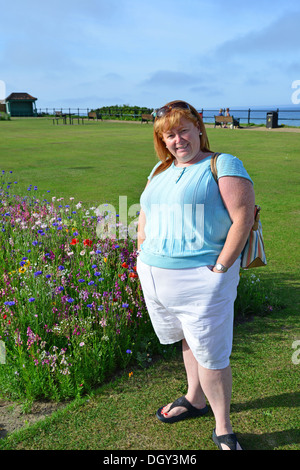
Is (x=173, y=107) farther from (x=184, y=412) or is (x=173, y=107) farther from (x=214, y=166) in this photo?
(x=184, y=412)

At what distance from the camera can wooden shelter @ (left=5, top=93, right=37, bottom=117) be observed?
70062mm

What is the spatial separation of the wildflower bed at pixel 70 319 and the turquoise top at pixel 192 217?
1.24m

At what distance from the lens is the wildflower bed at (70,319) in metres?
3.42

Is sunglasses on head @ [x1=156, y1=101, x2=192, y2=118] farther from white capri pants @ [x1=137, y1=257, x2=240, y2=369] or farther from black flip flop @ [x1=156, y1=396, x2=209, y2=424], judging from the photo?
black flip flop @ [x1=156, y1=396, x2=209, y2=424]

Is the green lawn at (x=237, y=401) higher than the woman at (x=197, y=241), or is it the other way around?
the woman at (x=197, y=241)

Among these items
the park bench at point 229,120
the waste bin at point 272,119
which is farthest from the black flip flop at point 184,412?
the park bench at point 229,120

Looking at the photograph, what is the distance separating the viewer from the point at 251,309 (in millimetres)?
4895

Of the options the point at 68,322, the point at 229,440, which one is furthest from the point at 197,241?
the point at 68,322

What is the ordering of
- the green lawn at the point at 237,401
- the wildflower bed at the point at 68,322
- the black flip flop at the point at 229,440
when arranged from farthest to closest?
1. the wildflower bed at the point at 68,322
2. the green lawn at the point at 237,401
3. the black flip flop at the point at 229,440

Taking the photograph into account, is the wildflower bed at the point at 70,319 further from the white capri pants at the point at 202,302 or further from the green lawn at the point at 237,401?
the white capri pants at the point at 202,302

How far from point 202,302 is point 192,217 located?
19.2 inches
